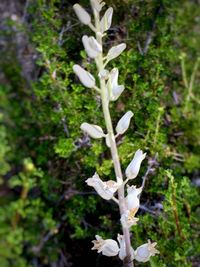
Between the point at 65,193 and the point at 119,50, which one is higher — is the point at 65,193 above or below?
below

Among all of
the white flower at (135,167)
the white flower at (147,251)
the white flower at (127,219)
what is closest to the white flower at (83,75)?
the white flower at (135,167)

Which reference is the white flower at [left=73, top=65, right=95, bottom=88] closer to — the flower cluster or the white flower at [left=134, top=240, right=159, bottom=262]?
the flower cluster

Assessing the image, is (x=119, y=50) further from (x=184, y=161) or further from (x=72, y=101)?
(x=184, y=161)

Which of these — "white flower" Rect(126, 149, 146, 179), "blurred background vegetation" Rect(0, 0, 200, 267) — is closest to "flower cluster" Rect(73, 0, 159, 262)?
"white flower" Rect(126, 149, 146, 179)

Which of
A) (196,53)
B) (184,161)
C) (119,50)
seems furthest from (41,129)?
(196,53)

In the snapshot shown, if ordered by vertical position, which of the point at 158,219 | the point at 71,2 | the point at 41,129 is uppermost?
the point at 71,2

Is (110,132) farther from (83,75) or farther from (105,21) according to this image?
(105,21)

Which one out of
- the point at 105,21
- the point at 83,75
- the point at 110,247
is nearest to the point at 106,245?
the point at 110,247

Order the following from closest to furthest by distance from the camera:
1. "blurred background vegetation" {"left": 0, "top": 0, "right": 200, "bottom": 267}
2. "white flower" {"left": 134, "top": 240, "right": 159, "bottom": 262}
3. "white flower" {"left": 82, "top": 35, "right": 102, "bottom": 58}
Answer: "white flower" {"left": 82, "top": 35, "right": 102, "bottom": 58} → "white flower" {"left": 134, "top": 240, "right": 159, "bottom": 262} → "blurred background vegetation" {"left": 0, "top": 0, "right": 200, "bottom": 267}

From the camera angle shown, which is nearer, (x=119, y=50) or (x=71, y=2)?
(x=119, y=50)
